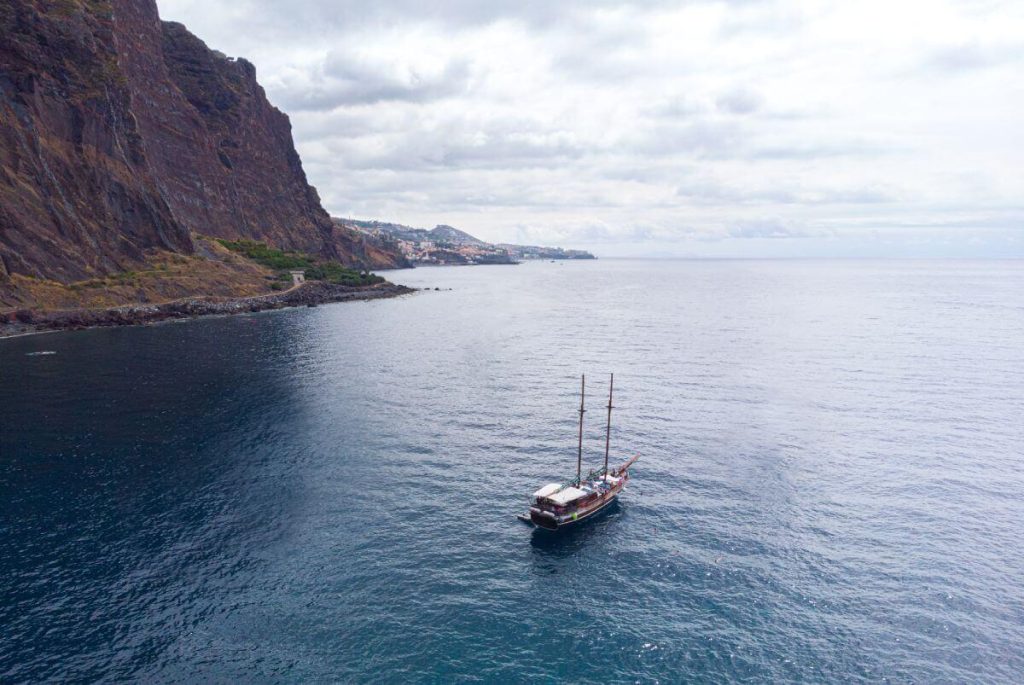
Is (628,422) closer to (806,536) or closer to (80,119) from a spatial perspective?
(806,536)

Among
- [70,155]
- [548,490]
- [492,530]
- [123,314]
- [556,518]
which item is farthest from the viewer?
[70,155]

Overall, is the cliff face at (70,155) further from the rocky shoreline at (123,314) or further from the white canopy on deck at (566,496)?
the white canopy on deck at (566,496)

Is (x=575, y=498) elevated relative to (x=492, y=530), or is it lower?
elevated

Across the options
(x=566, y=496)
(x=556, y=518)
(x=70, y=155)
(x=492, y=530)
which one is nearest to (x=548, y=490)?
(x=566, y=496)

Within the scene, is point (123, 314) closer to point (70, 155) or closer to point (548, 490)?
point (70, 155)

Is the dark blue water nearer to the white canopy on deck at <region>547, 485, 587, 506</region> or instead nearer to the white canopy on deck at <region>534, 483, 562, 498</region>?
the white canopy on deck at <region>547, 485, 587, 506</region>

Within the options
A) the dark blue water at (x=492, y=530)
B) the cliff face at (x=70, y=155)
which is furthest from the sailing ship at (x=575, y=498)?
the cliff face at (x=70, y=155)
